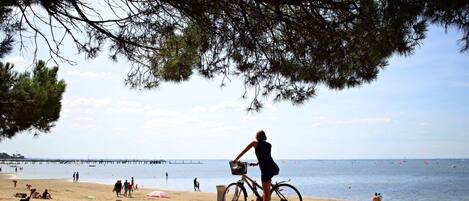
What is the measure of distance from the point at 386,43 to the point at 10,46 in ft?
14.7

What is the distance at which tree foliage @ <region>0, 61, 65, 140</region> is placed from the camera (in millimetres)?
11680

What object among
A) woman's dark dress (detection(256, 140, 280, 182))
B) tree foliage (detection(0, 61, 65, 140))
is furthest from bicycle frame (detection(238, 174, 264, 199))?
tree foliage (detection(0, 61, 65, 140))

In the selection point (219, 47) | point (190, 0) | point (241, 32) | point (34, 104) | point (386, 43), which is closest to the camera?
point (386, 43)

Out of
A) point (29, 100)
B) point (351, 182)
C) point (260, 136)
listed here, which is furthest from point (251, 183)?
point (351, 182)

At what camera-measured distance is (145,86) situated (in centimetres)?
720

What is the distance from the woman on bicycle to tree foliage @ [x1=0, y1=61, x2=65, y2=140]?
591 centimetres

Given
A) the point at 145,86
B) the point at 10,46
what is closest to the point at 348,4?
the point at 145,86

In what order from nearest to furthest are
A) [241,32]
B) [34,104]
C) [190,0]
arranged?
1. [190,0]
2. [241,32]
3. [34,104]

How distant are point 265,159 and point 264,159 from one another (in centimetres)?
1

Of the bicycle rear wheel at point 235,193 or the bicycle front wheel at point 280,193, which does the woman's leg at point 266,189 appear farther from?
the bicycle rear wheel at point 235,193

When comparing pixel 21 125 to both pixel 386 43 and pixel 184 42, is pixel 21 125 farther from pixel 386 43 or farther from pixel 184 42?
pixel 386 43

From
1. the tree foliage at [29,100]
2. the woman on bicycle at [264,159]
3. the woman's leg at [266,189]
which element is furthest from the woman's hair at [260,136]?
the tree foliage at [29,100]

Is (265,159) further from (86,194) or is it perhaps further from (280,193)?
(86,194)

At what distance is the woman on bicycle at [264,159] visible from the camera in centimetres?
662
